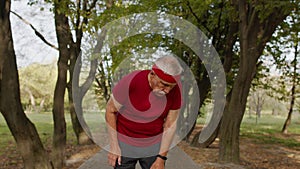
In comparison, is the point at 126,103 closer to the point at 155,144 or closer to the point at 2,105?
the point at 155,144

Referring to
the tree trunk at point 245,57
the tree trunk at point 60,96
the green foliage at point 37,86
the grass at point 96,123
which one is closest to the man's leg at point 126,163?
the grass at point 96,123

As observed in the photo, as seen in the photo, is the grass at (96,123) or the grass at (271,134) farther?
the grass at (271,134)

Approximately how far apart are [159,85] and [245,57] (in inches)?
320

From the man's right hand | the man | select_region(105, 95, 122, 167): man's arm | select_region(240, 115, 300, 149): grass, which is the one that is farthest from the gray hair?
select_region(240, 115, 300, 149): grass

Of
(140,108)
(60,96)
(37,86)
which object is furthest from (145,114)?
(37,86)

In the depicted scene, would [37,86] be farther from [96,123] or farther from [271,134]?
[96,123]

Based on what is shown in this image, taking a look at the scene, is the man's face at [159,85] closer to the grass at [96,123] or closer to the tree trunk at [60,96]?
the grass at [96,123]

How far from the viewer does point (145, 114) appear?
3.45 metres

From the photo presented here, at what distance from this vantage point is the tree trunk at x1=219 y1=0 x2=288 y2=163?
35.2ft

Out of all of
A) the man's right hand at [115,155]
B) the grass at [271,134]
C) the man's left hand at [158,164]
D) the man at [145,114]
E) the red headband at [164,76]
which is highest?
the red headband at [164,76]

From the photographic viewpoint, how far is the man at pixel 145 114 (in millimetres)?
3141

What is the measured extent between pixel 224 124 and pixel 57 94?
5.11 m

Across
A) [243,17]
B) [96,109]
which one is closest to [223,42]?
[243,17]

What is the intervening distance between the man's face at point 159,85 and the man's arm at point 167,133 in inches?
15.7
